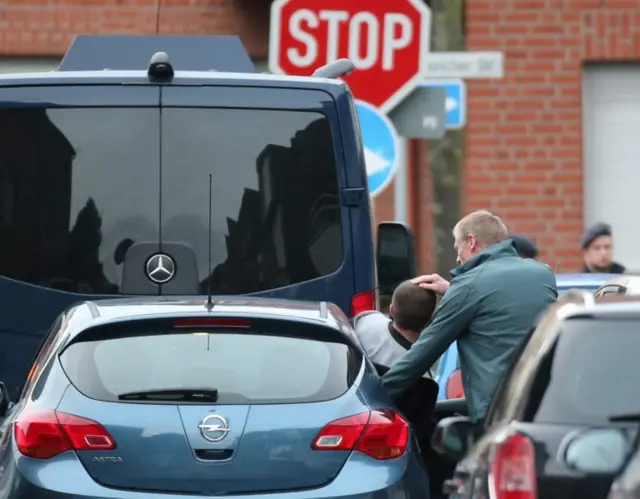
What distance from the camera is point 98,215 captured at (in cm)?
884

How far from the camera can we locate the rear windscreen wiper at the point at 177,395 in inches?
277

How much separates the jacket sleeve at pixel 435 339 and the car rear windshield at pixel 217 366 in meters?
1.26

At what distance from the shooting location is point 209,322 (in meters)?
7.36

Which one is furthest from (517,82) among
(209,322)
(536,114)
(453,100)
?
(209,322)

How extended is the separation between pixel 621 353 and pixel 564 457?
37cm

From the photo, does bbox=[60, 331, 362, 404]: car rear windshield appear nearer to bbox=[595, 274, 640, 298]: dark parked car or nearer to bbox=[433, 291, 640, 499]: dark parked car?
bbox=[433, 291, 640, 499]: dark parked car

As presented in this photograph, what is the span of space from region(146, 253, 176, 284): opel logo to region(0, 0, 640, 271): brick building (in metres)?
8.33

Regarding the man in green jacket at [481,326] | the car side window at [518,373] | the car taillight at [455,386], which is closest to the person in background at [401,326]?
the man in green jacket at [481,326]

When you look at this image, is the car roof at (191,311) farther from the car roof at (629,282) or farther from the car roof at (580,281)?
the car roof at (580,281)

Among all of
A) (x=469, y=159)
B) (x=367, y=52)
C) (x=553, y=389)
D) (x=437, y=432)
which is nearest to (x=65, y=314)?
(x=437, y=432)

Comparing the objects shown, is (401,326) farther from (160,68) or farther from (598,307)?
(598,307)

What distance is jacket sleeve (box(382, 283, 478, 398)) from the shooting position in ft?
28.3

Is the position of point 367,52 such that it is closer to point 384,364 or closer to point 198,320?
point 384,364

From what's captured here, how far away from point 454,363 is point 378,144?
2.65m
